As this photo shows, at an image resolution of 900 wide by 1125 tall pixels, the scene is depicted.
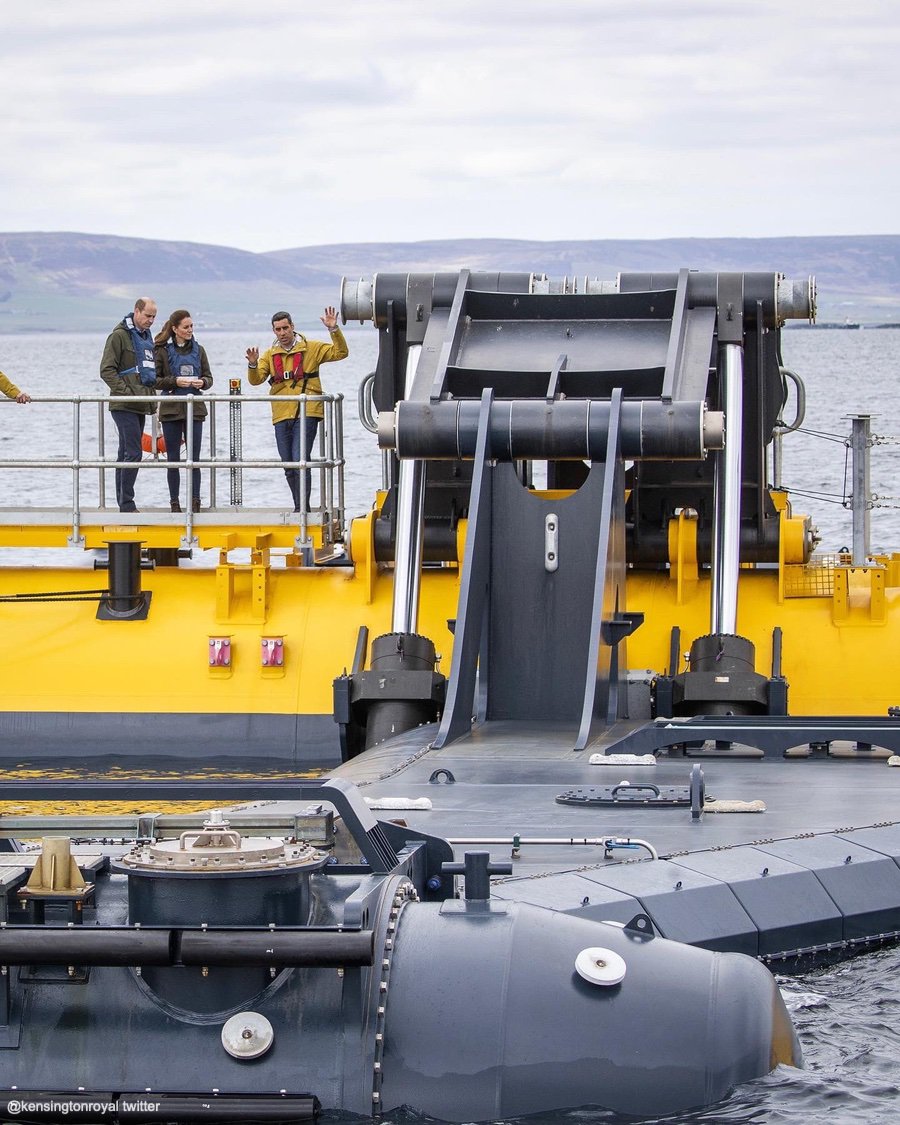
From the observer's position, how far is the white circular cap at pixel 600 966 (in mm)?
6684

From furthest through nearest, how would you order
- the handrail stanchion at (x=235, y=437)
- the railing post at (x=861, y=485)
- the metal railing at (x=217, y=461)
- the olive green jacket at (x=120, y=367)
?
the handrail stanchion at (x=235, y=437) → the olive green jacket at (x=120, y=367) → the railing post at (x=861, y=485) → the metal railing at (x=217, y=461)

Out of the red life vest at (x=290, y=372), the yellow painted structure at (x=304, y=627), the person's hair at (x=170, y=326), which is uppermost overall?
the person's hair at (x=170, y=326)

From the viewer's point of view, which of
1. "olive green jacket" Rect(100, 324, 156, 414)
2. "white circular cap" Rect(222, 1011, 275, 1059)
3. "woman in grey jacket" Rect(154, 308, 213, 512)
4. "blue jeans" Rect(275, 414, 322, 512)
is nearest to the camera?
"white circular cap" Rect(222, 1011, 275, 1059)

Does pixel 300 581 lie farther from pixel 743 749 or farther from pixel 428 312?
pixel 743 749

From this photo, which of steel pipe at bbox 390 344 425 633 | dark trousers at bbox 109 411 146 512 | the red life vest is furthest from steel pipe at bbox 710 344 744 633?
dark trousers at bbox 109 411 146 512

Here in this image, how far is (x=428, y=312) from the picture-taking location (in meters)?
15.7

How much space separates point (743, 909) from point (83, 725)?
8074 millimetres

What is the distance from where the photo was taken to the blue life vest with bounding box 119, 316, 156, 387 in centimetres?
1748

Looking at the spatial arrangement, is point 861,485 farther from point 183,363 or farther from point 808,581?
point 183,363

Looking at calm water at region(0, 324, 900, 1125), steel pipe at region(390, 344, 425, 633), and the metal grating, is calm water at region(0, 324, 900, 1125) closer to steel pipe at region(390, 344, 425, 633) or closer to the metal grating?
the metal grating

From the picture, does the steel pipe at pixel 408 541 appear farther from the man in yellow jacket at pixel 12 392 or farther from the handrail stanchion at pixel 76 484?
the man in yellow jacket at pixel 12 392

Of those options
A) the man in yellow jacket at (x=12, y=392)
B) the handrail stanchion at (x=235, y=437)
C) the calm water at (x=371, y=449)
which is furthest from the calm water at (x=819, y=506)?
the man in yellow jacket at (x=12, y=392)

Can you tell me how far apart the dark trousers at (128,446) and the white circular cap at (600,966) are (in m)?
11.1

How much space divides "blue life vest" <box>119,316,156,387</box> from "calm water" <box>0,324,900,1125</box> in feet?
18.6
